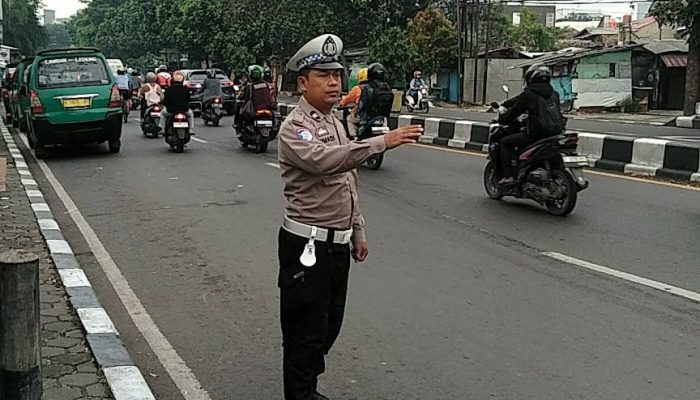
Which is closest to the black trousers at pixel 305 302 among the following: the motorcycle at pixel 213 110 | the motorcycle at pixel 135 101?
the motorcycle at pixel 213 110

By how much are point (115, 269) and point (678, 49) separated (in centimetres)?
3519

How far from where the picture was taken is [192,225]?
8805 mm

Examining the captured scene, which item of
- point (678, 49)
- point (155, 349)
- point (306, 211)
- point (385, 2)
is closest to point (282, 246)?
point (306, 211)

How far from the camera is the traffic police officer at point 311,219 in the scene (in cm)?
369

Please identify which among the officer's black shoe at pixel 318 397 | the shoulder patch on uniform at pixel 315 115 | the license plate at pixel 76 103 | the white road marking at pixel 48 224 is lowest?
the white road marking at pixel 48 224

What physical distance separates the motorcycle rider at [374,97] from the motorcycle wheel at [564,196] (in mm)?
4353

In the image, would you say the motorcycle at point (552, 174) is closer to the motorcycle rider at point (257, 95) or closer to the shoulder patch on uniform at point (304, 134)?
the shoulder patch on uniform at point (304, 134)

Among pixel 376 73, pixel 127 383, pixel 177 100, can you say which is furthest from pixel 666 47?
pixel 127 383

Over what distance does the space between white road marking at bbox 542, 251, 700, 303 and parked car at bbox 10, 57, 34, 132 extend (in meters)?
11.9

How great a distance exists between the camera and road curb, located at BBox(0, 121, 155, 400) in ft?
14.3

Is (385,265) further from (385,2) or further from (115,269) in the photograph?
(385,2)

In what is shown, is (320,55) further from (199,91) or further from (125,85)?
(199,91)

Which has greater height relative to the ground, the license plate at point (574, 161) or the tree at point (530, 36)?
the tree at point (530, 36)

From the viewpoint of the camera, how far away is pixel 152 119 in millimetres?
18594
